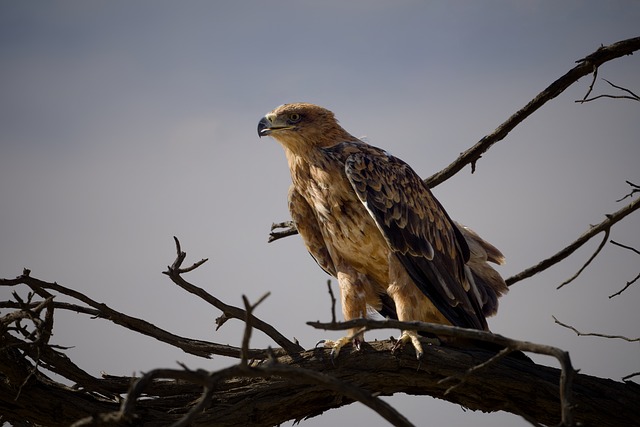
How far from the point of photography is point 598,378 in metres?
4.32

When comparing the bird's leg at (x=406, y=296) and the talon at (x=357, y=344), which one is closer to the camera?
the talon at (x=357, y=344)

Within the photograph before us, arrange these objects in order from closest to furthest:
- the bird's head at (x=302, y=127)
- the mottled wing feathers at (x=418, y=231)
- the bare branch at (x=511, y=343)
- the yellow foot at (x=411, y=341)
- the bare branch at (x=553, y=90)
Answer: the bare branch at (x=511, y=343)
the yellow foot at (x=411, y=341)
the mottled wing feathers at (x=418, y=231)
the bare branch at (x=553, y=90)
the bird's head at (x=302, y=127)

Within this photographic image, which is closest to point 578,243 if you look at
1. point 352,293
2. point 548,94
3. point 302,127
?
point 548,94

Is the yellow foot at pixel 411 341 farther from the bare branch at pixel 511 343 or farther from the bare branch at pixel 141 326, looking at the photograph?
the bare branch at pixel 511 343

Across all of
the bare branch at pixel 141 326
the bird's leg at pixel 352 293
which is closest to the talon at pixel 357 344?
the bare branch at pixel 141 326

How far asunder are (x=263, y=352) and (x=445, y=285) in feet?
4.35

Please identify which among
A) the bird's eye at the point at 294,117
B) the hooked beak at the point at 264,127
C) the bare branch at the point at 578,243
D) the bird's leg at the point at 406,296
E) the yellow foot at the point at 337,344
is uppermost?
the bird's eye at the point at 294,117

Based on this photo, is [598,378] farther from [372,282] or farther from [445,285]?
[372,282]

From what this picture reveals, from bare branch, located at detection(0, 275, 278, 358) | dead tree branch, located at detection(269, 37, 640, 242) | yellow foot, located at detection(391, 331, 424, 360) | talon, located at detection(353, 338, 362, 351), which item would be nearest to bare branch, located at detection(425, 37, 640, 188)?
dead tree branch, located at detection(269, 37, 640, 242)

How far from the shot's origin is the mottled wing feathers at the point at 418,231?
506 centimetres

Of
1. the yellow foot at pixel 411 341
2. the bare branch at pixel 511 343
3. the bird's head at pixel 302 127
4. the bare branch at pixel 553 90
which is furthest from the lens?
the bird's head at pixel 302 127

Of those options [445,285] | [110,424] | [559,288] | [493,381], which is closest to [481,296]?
[445,285]

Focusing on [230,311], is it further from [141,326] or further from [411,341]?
[411,341]

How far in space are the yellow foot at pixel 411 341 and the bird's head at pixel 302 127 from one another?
1.73 m
